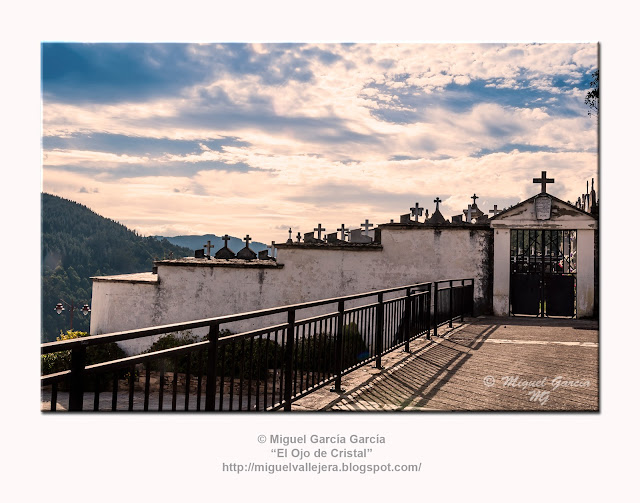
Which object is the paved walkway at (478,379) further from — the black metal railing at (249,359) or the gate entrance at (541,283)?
the gate entrance at (541,283)

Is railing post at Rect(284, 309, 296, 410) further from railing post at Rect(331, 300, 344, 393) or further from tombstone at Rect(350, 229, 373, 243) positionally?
tombstone at Rect(350, 229, 373, 243)

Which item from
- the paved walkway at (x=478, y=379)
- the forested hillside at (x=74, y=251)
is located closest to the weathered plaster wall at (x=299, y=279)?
the forested hillside at (x=74, y=251)

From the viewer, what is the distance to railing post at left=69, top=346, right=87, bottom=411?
2945 mm

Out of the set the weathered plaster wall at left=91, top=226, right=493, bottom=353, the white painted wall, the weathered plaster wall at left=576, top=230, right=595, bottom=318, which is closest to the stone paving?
the weathered plaster wall at left=576, top=230, right=595, bottom=318

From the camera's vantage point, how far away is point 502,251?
Answer: 46.8 ft

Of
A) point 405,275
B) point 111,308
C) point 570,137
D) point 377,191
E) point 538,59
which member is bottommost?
point 111,308

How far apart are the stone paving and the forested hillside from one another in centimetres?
166

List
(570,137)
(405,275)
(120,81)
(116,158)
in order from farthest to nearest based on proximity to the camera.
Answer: (405,275) < (570,137) < (116,158) < (120,81)

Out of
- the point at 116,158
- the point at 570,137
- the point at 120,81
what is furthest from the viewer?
the point at 570,137

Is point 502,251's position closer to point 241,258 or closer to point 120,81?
point 241,258

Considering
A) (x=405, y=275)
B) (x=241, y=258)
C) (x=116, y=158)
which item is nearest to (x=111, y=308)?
(x=241, y=258)

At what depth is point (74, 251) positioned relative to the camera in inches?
347
